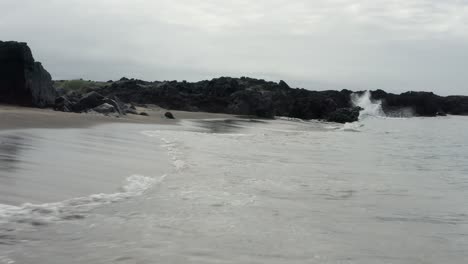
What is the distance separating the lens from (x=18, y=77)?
20938 mm

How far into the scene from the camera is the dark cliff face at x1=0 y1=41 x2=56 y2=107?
20688 millimetres

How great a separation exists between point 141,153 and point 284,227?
6092 millimetres

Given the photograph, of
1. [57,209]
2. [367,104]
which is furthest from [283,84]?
[57,209]

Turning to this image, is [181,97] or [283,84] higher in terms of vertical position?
[283,84]

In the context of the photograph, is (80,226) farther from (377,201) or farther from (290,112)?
(290,112)

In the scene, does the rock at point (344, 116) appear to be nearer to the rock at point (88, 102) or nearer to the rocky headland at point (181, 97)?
the rocky headland at point (181, 97)

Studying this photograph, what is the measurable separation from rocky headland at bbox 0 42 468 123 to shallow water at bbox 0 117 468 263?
38.0 feet

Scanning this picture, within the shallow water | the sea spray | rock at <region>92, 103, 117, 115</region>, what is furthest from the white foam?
the sea spray

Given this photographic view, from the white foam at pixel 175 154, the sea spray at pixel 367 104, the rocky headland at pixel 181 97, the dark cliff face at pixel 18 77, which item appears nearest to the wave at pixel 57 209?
the white foam at pixel 175 154

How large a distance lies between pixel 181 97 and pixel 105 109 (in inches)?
1024

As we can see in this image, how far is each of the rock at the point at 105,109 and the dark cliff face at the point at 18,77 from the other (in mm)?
2601

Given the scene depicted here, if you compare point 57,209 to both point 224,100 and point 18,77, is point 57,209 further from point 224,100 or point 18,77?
point 224,100

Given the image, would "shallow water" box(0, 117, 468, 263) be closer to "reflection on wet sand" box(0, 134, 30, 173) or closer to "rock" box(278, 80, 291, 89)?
"reflection on wet sand" box(0, 134, 30, 173)

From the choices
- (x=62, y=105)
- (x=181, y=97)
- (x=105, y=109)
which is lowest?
(x=105, y=109)
